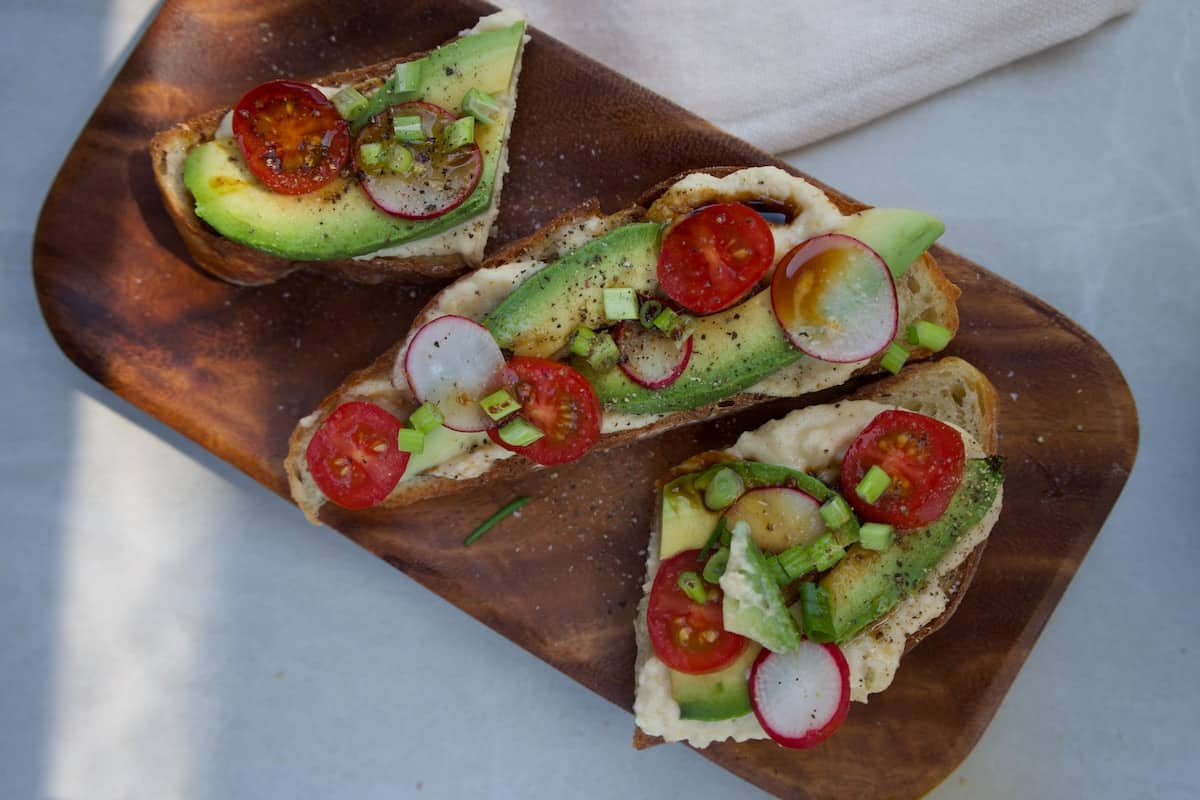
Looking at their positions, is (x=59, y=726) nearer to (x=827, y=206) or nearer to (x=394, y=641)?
(x=394, y=641)

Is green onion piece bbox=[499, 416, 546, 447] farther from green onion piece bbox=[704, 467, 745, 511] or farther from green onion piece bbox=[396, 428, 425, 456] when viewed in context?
green onion piece bbox=[704, 467, 745, 511]

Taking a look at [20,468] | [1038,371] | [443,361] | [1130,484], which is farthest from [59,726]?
[1130,484]

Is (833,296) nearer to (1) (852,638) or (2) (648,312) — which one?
(2) (648,312)

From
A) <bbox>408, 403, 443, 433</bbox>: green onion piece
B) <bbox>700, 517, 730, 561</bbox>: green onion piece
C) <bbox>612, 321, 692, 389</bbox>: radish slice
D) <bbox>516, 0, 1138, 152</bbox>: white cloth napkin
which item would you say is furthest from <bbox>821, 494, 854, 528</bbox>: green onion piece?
<bbox>516, 0, 1138, 152</bbox>: white cloth napkin

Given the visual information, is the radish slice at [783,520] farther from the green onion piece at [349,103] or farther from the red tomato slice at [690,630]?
the green onion piece at [349,103]

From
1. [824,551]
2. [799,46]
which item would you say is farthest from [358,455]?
[799,46]
